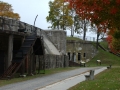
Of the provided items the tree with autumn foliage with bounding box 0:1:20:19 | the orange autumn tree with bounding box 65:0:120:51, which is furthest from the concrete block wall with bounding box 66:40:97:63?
the orange autumn tree with bounding box 65:0:120:51

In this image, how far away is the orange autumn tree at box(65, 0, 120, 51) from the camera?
11.6 m

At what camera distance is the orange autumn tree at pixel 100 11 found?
457 inches

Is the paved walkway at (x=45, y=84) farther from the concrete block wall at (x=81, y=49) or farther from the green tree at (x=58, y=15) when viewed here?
the green tree at (x=58, y=15)

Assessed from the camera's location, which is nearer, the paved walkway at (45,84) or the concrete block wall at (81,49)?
the paved walkway at (45,84)

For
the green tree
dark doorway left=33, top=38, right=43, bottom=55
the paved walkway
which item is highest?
the green tree

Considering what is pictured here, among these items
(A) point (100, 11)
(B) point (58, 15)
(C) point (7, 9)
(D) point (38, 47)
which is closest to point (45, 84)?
(A) point (100, 11)

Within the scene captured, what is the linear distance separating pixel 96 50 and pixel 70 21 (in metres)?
9.57

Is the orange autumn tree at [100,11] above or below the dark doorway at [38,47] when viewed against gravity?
above

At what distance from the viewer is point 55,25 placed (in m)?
67.2

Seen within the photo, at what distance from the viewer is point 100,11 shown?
12.0 m

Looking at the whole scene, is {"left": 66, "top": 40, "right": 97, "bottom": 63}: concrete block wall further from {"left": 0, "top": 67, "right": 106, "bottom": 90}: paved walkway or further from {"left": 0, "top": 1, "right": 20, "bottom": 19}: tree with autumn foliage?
{"left": 0, "top": 67, "right": 106, "bottom": 90}: paved walkway

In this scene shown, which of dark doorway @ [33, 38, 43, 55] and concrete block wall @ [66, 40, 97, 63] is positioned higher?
dark doorway @ [33, 38, 43, 55]

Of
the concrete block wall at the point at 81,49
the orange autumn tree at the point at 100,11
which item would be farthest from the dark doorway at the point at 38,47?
the concrete block wall at the point at 81,49

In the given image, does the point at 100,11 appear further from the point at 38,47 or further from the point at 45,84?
the point at 38,47
